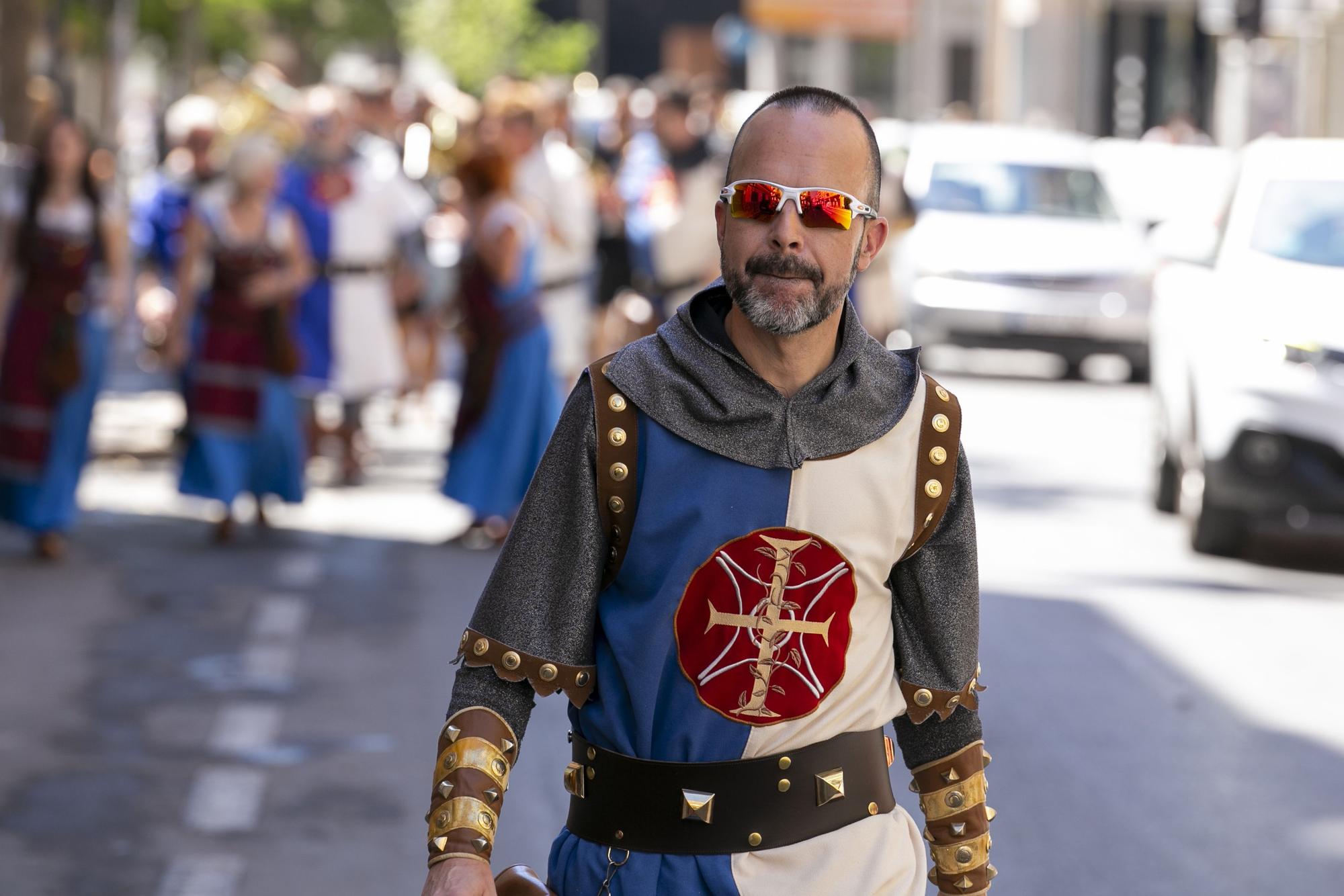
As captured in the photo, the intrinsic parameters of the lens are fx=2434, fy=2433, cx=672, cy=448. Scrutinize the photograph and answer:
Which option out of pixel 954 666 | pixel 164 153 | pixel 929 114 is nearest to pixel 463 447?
pixel 954 666

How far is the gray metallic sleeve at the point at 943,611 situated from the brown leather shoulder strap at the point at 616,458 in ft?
1.20

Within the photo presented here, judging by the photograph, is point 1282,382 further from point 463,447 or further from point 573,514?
point 573,514

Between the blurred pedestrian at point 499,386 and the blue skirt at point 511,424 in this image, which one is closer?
the blurred pedestrian at point 499,386

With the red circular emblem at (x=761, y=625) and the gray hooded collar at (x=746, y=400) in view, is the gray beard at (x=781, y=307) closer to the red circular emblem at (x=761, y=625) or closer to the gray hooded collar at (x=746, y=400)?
the gray hooded collar at (x=746, y=400)

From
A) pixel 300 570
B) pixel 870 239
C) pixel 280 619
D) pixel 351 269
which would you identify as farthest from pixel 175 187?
pixel 870 239

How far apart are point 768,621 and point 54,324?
829cm

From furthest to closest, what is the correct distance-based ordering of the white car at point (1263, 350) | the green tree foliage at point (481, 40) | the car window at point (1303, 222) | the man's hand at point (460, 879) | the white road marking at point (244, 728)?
the green tree foliage at point (481, 40) → the car window at point (1303, 222) → the white car at point (1263, 350) → the white road marking at point (244, 728) → the man's hand at point (460, 879)

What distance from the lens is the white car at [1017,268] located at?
18.8m

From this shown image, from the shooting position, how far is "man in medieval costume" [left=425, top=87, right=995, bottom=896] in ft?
9.44

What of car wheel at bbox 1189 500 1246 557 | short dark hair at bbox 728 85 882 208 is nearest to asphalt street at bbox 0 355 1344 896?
car wheel at bbox 1189 500 1246 557

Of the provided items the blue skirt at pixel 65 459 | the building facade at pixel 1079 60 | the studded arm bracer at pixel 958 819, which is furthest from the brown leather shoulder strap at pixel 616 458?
the building facade at pixel 1079 60

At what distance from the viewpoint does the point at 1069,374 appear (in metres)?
20.2

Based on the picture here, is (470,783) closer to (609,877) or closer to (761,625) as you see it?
(609,877)

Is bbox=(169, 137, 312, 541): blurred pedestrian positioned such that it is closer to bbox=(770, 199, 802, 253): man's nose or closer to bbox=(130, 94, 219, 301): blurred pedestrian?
bbox=(130, 94, 219, 301): blurred pedestrian
